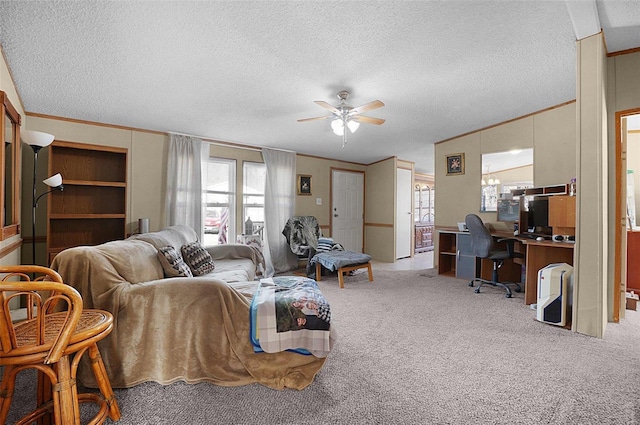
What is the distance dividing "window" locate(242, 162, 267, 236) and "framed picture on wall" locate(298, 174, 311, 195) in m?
0.77

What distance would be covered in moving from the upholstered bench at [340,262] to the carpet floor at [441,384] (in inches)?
49.3

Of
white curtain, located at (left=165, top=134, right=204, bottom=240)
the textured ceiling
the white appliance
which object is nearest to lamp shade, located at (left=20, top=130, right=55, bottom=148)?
the textured ceiling

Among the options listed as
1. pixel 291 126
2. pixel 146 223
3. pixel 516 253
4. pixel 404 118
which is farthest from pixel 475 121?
pixel 146 223

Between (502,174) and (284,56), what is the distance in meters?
3.82

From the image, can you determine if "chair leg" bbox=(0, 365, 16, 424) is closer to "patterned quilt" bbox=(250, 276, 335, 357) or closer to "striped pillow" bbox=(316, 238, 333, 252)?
"patterned quilt" bbox=(250, 276, 335, 357)

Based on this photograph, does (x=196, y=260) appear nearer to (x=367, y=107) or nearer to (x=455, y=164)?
(x=367, y=107)

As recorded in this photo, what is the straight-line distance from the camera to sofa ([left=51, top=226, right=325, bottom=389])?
1.83 metres

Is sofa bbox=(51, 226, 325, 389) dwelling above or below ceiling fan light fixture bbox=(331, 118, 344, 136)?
below

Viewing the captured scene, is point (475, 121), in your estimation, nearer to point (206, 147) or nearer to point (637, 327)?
point (637, 327)

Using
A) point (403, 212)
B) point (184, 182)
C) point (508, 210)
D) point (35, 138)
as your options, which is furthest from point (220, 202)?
point (508, 210)

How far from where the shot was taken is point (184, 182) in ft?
14.6

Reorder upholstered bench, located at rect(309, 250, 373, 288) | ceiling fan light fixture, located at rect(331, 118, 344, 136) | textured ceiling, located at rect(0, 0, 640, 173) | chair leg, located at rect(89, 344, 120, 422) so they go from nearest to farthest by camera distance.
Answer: chair leg, located at rect(89, 344, 120, 422) → textured ceiling, located at rect(0, 0, 640, 173) → ceiling fan light fixture, located at rect(331, 118, 344, 136) → upholstered bench, located at rect(309, 250, 373, 288)

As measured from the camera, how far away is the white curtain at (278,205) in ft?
17.4

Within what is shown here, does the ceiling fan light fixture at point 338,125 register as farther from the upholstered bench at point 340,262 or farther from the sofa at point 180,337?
the sofa at point 180,337
